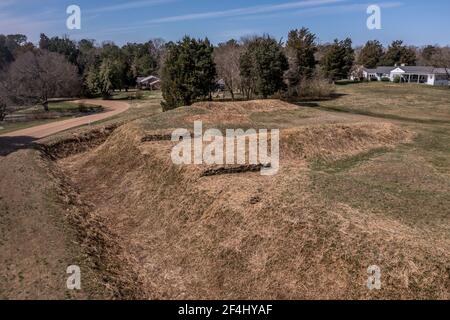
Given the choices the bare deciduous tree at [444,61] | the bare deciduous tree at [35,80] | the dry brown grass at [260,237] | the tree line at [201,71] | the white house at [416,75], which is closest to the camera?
the dry brown grass at [260,237]

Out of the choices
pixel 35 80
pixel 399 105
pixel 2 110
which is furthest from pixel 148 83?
pixel 399 105

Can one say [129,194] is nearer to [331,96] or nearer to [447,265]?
[447,265]

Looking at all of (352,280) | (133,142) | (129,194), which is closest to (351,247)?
(352,280)

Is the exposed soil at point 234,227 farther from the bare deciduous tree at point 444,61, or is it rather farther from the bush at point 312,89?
the bare deciduous tree at point 444,61

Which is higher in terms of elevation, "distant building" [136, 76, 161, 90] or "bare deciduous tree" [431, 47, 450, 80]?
"bare deciduous tree" [431, 47, 450, 80]

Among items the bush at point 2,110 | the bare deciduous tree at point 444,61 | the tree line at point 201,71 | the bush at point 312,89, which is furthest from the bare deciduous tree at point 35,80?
the bare deciduous tree at point 444,61

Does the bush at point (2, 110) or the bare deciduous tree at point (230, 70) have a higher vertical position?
the bare deciduous tree at point (230, 70)

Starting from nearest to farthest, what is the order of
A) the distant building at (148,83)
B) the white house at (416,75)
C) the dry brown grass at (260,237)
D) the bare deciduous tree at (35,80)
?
the dry brown grass at (260,237) < the bare deciduous tree at (35,80) < the white house at (416,75) < the distant building at (148,83)

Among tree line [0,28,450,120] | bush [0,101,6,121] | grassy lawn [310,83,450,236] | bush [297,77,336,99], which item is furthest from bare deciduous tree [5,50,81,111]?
grassy lawn [310,83,450,236]

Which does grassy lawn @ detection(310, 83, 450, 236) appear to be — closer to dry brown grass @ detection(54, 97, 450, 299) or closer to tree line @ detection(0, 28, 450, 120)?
dry brown grass @ detection(54, 97, 450, 299)
